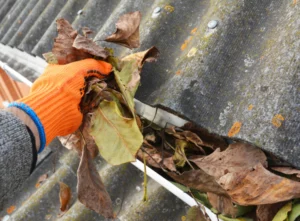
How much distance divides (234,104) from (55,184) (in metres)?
0.91

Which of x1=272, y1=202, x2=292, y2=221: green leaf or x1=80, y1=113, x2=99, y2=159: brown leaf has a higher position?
x1=272, y1=202, x2=292, y2=221: green leaf

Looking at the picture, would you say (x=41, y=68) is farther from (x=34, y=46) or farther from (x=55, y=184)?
(x=55, y=184)

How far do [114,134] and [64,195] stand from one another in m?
0.60

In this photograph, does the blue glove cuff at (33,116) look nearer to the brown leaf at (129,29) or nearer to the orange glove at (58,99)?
the orange glove at (58,99)

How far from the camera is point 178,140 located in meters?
1.05

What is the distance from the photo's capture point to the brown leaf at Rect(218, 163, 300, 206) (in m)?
0.76

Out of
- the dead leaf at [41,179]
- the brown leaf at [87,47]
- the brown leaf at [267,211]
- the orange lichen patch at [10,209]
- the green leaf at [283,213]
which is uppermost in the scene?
the green leaf at [283,213]

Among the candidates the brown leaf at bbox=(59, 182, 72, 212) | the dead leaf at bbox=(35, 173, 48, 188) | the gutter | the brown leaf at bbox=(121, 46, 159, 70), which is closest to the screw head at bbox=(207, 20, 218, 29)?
the brown leaf at bbox=(121, 46, 159, 70)

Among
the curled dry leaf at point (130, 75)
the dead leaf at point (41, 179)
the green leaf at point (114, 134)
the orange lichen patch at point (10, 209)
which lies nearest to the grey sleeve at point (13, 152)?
the green leaf at point (114, 134)

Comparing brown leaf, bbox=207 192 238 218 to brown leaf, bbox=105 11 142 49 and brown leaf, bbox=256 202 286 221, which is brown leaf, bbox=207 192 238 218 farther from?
brown leaf, bbox=105 11 142 49

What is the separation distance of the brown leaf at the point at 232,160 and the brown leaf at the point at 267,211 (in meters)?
0.10

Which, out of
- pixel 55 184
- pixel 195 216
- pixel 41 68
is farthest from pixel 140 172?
pixel 41 68

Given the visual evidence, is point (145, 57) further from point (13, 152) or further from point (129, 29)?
point (13, 152)

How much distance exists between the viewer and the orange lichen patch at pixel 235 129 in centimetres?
87
